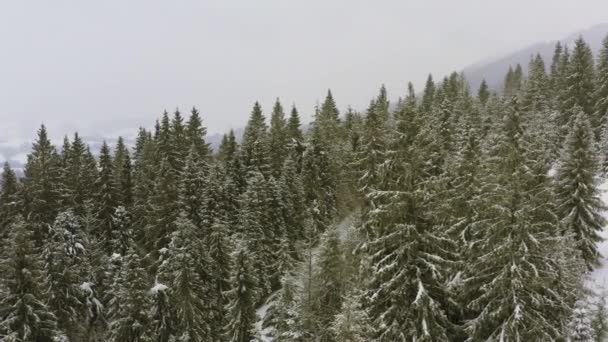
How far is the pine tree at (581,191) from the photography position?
→ 3419 cm

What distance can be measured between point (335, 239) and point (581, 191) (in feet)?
64.3

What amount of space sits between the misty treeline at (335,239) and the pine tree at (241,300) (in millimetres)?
116

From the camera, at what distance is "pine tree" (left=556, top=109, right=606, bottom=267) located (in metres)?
34.2

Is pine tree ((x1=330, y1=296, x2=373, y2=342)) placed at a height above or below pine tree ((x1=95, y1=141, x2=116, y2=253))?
below

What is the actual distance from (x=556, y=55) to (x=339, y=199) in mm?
104177

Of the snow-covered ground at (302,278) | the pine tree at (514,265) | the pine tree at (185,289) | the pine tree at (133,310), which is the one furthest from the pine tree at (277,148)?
the pine tree at (514,265)

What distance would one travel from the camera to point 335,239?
27.0 metres

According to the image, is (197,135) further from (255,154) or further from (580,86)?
(580,86)

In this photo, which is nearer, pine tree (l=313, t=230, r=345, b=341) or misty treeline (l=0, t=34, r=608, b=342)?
misty treeline (l=0, t=34, r=608, b=342)

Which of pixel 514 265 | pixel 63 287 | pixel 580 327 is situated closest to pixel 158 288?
pixel 63 287

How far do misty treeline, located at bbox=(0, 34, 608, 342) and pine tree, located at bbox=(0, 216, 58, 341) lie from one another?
11cm

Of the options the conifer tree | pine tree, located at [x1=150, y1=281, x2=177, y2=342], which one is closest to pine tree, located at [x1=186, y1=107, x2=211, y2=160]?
the conifer tree

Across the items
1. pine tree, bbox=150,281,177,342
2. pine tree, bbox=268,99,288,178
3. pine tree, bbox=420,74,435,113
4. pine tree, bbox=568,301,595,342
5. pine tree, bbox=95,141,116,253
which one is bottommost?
pine tree, bbox=568,301,595,342

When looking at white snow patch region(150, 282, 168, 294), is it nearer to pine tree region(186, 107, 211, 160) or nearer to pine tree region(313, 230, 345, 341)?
pine tree region(313, 230, 345, 341)
